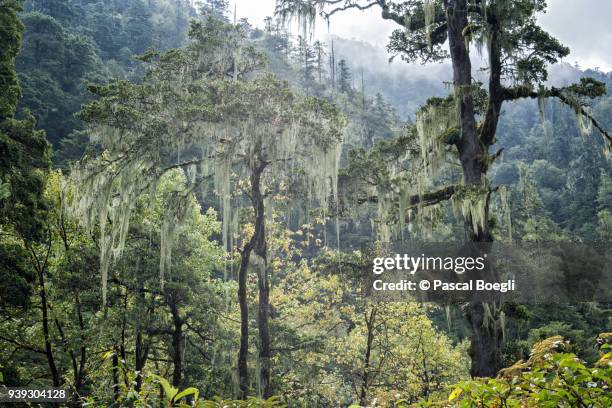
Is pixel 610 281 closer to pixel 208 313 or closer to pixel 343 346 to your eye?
pixel 343 346

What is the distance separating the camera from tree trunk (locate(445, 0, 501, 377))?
25.2 feet

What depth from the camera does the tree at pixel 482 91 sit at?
25.5 ft

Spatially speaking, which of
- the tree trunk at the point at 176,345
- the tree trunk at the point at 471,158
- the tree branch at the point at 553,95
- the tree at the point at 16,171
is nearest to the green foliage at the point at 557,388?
the tree trunk at the point at 471,158

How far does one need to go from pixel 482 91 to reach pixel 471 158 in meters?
2.05

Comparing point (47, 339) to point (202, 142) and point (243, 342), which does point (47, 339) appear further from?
point (202, 142)

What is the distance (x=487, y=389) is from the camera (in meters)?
2.20

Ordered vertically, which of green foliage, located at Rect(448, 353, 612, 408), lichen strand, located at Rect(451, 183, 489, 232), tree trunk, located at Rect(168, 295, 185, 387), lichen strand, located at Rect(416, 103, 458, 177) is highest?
lichen strand, located at Rect(416, 103, 458, 177)

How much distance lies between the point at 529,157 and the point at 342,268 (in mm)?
78113

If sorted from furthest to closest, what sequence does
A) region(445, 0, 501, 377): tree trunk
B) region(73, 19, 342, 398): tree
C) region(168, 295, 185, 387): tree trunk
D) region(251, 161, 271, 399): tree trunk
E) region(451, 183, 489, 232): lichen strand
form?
region(168, 295, 185, 387): tree trunk
region(251, 161, 271, 399): tree trunk
region(73, 19, 342, 398): tree
region(445, 0, 501, 377): tree trunk
region(451, 183, 489, 232): lichen strand

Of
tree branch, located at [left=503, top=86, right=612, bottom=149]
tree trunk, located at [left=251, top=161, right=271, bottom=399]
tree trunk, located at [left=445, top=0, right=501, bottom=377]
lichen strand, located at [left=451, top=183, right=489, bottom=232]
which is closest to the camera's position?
lichen strand, located at [left=451, top=183, right=489, bottom=232]

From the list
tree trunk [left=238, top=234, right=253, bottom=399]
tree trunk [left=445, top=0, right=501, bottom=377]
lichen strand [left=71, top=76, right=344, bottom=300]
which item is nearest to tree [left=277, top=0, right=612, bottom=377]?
tree trunk [left=445, top=0, right=501, bottom=377]

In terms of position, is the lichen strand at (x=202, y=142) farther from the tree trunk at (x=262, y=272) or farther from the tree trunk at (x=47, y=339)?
the tree trunk at (x=47, y=339)

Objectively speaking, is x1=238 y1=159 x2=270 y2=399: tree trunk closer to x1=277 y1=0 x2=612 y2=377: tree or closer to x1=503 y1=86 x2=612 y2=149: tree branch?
x1=277 y1=0 x2=612 y2=377: tree

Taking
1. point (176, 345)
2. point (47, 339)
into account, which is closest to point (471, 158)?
point (47, 339)
